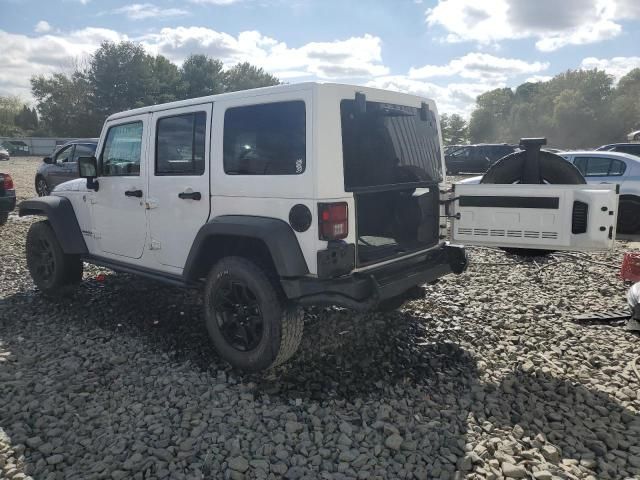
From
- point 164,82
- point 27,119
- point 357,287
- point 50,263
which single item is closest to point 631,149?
point 357,287

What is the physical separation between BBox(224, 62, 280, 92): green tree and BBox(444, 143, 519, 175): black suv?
50188mm

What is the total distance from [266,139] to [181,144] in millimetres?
1008

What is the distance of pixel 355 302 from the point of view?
3.27 meters

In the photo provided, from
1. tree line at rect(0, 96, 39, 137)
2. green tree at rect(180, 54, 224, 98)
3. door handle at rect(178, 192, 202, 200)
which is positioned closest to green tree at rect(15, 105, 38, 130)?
tree line at rect(0, 96, 39, 137)

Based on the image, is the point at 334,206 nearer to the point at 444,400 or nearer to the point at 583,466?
the point at 444,400

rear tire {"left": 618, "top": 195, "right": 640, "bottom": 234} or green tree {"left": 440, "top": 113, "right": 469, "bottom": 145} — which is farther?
green tree {"left": 440, "top": 113, "right": 469, "bottom": 145}

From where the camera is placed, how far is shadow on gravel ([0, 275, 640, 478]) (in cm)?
298

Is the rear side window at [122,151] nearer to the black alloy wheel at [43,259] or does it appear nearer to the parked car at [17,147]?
the black alloy wheel at [43,259]

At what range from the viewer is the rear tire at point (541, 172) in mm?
4238

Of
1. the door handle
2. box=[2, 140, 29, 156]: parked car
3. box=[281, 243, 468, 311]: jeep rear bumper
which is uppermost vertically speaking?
box=[2, 140, 29, 156]: parked car

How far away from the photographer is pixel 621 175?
9.21m

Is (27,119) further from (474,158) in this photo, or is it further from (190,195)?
(190,195)

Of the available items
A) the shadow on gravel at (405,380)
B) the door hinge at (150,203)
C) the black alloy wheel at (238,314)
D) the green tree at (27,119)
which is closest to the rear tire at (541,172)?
the shadow on gravel at (405,380)

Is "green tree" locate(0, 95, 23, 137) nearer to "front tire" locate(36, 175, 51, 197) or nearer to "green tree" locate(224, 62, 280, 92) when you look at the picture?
"green tree" locate(224, 62, 280, 92)
